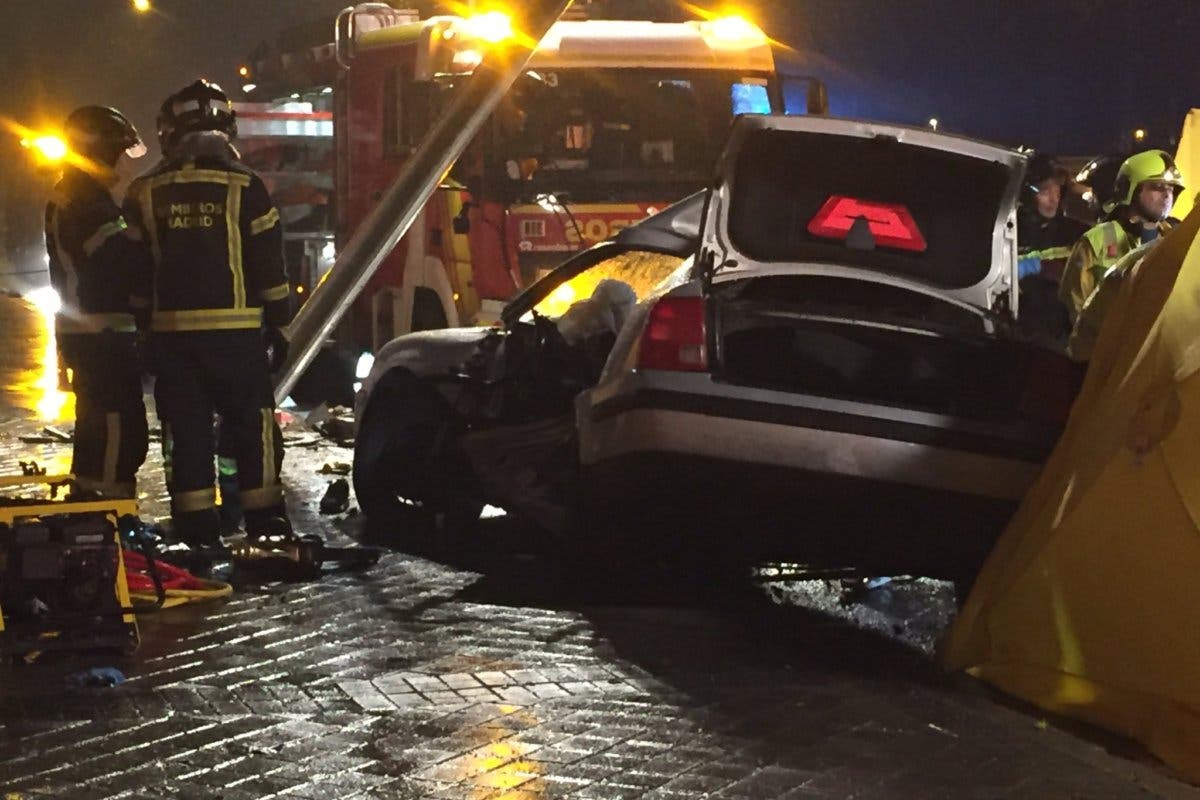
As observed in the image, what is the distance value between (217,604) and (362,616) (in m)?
0.58

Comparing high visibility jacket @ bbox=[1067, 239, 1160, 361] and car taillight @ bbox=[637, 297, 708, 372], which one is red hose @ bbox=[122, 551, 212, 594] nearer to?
car taillight @ bbox=[637, 297, 708, 372]

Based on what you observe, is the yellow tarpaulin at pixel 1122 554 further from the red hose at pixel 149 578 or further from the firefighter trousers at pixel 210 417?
the firefighter trousers at pixel 210 417

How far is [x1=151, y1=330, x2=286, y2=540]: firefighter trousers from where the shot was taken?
6.87 m

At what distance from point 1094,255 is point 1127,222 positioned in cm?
27

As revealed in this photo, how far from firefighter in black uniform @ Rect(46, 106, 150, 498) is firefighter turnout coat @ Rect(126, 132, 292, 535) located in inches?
6.9

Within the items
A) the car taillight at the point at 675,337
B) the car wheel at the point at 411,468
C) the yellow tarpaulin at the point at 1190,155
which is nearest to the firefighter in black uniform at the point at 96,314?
the car wheel at the point at 411,468

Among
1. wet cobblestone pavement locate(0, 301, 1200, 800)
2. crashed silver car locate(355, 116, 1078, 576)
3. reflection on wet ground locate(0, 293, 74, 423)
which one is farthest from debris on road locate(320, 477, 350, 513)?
reflection on wet ground locate(0, 293, 74, 423)

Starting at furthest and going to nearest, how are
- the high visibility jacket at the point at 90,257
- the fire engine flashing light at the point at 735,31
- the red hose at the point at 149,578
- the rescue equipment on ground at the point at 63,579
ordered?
the fire engine flashing light at the point at 735,31
the high visibility jacket at the point at 90,257
the red hose at the point at 149,578
the rescue equipment on ground at the point at 63,579

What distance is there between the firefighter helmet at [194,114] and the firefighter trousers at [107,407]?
852mm

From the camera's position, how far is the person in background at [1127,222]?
7.08 m

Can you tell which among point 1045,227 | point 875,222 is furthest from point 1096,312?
point 1045,227

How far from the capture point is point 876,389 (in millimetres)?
5520

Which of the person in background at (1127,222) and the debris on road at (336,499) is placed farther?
the debris on road at (336,499)

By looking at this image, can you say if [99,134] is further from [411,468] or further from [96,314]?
[411,468]
